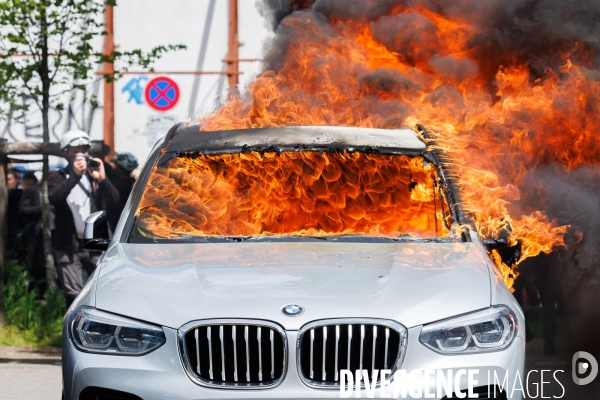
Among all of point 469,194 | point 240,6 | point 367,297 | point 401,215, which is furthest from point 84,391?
point 240,6

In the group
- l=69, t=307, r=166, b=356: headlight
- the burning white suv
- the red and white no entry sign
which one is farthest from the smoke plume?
the red and white no entry sign

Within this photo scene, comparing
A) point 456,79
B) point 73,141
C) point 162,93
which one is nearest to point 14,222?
point 73,141

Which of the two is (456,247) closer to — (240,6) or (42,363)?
(42,363)

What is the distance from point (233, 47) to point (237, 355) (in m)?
15.1

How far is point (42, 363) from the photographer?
9.42 meters

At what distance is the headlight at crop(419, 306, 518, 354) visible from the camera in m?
4.30

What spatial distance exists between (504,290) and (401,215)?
1.21m

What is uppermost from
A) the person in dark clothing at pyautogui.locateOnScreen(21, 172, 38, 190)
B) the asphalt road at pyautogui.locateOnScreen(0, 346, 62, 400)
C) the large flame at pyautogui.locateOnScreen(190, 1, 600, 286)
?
the large flame at pyautogui.locateOnScreen(190, 1, 600, 286)

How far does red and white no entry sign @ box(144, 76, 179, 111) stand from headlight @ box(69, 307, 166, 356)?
14.7m

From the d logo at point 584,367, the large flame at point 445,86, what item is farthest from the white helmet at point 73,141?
the d logo at point 584,367

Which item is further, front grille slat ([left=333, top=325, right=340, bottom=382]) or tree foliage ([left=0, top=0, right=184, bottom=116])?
tree foliage ([left=0, top=0, right=184, bottom=116])

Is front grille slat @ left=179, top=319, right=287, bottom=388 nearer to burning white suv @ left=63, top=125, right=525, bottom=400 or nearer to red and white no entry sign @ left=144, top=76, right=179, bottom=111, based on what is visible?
burning white suv @ left=63, top=125, right=525, bottom=400

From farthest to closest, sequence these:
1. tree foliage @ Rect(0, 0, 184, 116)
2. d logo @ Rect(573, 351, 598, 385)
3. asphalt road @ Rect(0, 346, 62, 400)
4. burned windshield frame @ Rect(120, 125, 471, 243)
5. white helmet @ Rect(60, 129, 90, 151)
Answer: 1. white helmet @ Rect(60, 129, 90, 151)
2. tree foliage @ Rect(0, 0, 184, 116)
3. asphalt road @ Rect(0, 346, 62, 400)
4. d logo @ Rect(573, 351, 598, 385)
5. burned windshield frame @ Rect(120, 125, 471, 243)

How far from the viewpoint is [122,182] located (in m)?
11.7
